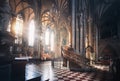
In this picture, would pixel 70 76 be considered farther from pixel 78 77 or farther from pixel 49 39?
pixel 49 39

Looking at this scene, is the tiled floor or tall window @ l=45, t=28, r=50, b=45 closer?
the tiled floor

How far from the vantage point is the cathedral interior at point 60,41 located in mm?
3568

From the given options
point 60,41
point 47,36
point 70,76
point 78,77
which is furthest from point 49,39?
point 78,77

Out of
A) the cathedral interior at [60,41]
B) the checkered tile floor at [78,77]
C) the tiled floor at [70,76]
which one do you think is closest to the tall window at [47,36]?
the cathedral interior at [60,41]

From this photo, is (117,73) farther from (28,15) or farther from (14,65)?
(28,15)

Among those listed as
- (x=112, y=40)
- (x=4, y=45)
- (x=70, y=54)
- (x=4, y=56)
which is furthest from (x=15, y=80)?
(x=112, y=40)

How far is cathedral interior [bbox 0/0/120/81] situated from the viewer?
3.57 meters

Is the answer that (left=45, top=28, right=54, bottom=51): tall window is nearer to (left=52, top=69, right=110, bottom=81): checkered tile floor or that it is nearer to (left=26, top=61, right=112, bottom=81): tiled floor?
(left=26, top=61, right=112, bottom=81): tiled floor

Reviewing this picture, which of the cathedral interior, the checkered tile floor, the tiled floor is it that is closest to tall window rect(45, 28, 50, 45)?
the cathedral interior

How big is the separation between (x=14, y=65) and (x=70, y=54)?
8.75 metres

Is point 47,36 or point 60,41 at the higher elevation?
point 47,36

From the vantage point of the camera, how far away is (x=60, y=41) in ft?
92.2

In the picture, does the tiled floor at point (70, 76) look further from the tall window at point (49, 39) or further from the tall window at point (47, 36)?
the tall window at point (47, 36)

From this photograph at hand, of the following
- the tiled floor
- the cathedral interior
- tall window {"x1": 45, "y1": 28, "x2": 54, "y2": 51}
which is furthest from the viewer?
tall window {"x1": 45, "y1": 28, "x2": 54, "y2": 51}
